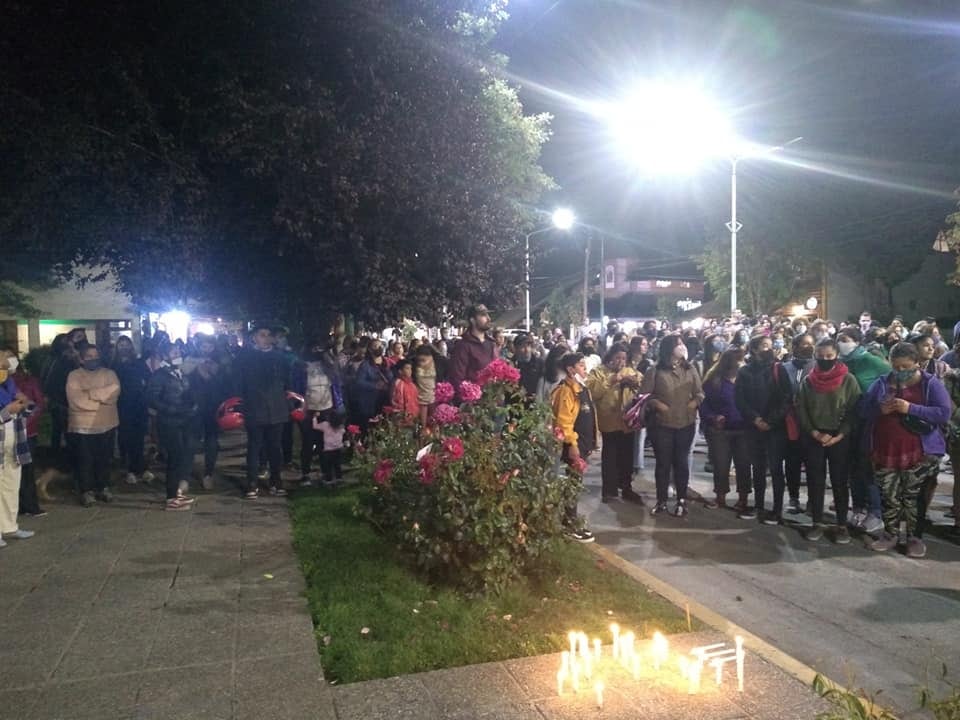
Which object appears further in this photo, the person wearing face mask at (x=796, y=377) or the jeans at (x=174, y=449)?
the jeans at (x=174, y=449)

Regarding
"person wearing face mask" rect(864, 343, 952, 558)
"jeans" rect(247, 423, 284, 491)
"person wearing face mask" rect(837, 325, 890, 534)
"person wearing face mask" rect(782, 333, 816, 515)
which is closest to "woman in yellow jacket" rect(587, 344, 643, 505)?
"person wearing face mask" rect(782, 333, 816, 515)

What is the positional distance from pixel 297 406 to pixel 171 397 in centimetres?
166

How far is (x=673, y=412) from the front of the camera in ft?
26.4

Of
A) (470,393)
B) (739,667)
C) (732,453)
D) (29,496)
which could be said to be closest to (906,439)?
(732,453)

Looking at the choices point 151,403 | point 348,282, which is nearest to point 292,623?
point 151,403

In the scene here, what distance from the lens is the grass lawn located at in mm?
4344

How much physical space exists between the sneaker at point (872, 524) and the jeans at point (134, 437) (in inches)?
324

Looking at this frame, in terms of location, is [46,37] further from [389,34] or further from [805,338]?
[805,338]

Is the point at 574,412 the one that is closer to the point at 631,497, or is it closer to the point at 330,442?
the point at 631,497

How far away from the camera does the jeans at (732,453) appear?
8.10 metres

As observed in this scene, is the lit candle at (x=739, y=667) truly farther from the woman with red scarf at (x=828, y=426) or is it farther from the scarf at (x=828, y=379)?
the scarf at (x=828, y=379)

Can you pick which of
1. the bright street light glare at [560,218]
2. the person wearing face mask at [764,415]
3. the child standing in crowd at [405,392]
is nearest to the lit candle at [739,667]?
the person wearing face mask at [764,415]

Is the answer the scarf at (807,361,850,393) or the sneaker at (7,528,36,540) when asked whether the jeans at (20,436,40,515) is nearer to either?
the sneaker at (7,528,36,540)

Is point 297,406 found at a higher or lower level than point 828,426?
higher
